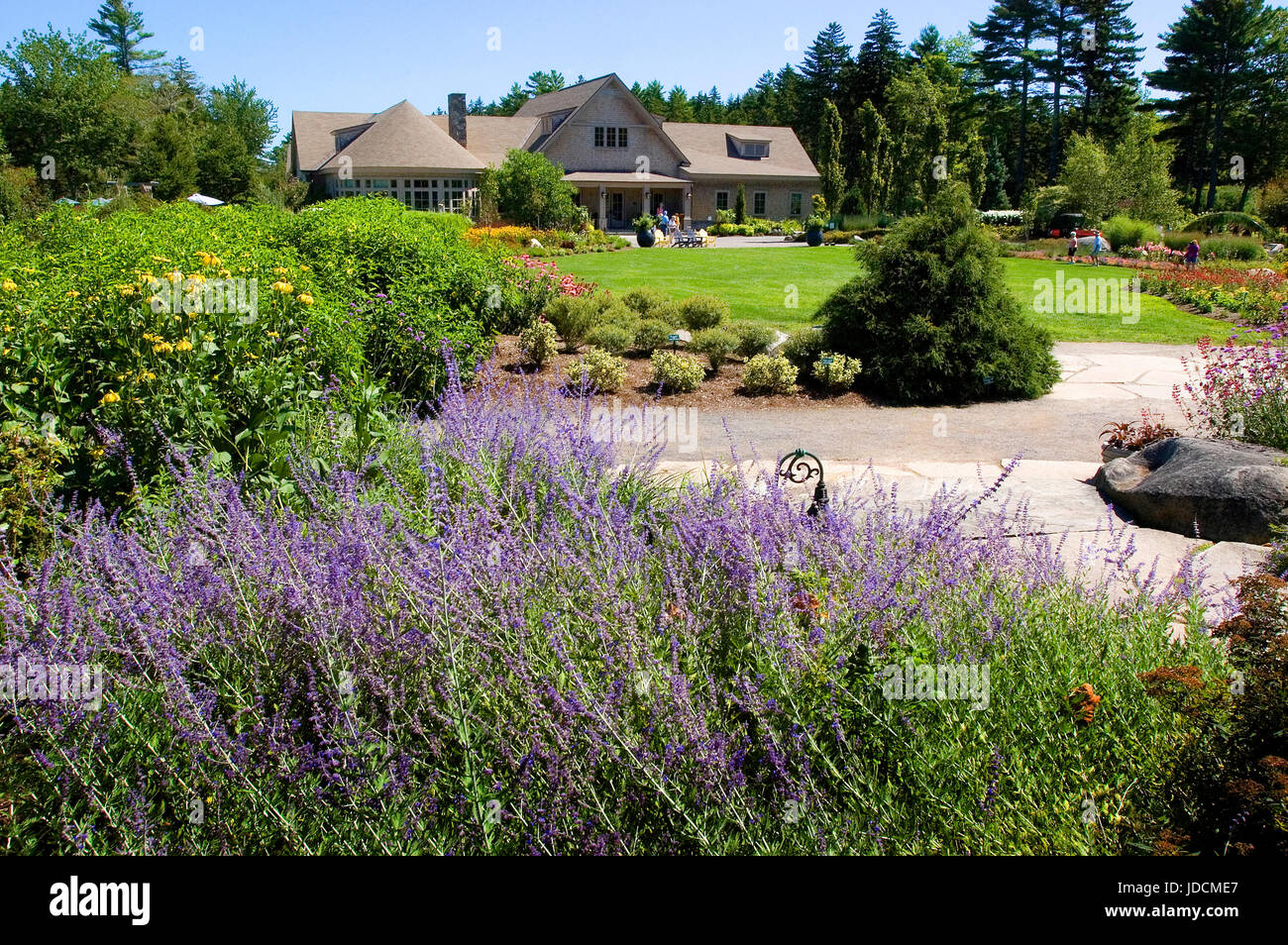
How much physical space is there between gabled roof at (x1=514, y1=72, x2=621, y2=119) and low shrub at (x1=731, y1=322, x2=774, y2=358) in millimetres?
39174

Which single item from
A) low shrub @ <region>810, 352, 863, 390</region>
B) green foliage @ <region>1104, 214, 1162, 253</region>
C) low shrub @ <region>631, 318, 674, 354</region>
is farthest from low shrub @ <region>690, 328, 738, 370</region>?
green foliage @ <region>1104, 214, 1162, 253</region>

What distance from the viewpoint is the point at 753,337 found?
1077cm

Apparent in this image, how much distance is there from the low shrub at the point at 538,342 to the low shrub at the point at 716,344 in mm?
1712

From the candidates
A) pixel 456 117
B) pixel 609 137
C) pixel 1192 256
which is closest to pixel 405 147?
pixel 456 117

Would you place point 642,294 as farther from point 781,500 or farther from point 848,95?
point 848,95

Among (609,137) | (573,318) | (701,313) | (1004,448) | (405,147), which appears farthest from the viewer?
(609,137)

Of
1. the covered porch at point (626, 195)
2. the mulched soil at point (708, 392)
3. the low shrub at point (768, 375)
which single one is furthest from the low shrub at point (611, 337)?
the covered porch at point (626, 195)

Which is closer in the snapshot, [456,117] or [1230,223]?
[1230,223]

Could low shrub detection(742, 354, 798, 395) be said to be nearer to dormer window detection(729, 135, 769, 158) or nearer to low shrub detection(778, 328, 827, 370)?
low shrub detection(778, 328, 827, 370)

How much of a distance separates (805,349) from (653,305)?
9.94ft

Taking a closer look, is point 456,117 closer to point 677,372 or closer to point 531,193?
point 531,193

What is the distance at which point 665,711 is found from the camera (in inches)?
100.0
